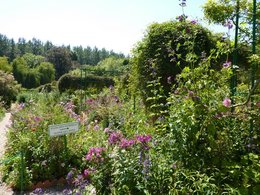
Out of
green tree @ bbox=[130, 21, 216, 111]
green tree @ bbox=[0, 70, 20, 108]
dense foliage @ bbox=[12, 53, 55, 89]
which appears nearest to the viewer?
Result: green tree @ bbox=[130, 21, 216, 111]

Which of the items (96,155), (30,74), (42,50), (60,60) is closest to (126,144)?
(96,155)

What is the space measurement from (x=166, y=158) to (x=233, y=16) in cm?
223

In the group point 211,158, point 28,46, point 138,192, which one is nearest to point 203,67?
point 211,158

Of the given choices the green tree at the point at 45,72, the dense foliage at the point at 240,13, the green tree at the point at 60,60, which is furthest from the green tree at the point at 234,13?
the green tree at the point at 60,60

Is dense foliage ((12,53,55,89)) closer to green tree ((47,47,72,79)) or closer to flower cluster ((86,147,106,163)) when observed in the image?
green tree ((47,47,72,79))

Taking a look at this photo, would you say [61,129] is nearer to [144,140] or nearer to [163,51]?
[144,140]

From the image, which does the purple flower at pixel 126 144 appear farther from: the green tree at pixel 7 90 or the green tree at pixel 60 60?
the green tree at pixel 60 60

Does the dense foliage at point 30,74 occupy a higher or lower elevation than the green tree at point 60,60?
lower

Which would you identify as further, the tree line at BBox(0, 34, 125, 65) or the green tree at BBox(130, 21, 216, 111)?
the tree line at BBox(0, 34, 125, 65)

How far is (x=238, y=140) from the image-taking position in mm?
3246

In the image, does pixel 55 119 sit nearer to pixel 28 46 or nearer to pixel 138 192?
pixel 138 192

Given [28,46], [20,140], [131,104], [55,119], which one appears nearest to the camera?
[20,140]

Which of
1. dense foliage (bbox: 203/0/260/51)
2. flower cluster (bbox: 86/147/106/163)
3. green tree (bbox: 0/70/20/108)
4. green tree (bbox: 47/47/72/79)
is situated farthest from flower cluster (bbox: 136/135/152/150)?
green tree (bbox: 47/47/72/79)

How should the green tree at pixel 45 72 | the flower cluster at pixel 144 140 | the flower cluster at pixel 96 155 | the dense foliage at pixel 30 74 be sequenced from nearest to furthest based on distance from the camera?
the flower cluster at pixel 144 140
the flower cluster at pixel 96 155
the dense foliage at pixel 30 74
the green tree at pixel 45 72
